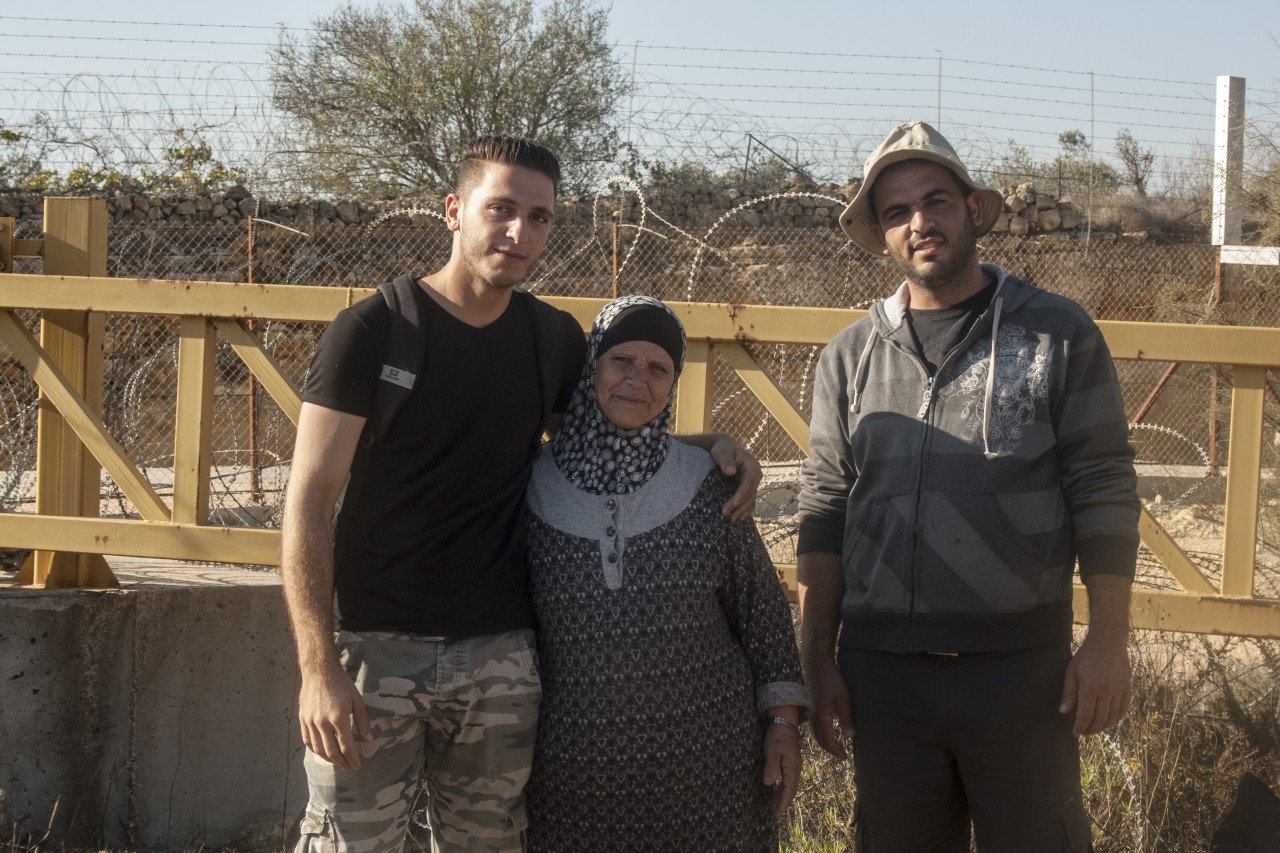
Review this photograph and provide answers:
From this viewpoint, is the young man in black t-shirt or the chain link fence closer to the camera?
the young man in black t-shirt

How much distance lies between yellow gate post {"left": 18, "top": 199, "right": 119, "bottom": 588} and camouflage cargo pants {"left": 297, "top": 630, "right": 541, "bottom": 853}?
2145 millimetres

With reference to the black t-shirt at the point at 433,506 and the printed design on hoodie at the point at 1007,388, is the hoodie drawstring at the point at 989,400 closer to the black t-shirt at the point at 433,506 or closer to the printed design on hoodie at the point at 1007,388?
the printed design on hoodie at the point at 1007,388

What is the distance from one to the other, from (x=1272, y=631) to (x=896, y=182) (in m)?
1.87

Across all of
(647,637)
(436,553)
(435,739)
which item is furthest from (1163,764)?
(436,553)

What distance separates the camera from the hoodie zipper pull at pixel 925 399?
2408 mm

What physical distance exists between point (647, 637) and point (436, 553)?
462 millimetres

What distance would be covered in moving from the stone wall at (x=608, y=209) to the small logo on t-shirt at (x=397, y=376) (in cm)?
1202

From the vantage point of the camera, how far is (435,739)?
2402mm

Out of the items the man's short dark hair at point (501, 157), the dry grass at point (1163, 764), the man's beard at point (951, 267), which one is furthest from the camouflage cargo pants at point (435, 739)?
the dry grass at point (1163, 764)

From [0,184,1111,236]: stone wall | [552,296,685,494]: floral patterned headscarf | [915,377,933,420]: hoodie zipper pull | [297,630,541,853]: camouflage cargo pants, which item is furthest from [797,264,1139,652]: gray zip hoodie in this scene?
[0,184,1111,236]: stone wall

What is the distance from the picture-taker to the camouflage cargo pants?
2.30 meters

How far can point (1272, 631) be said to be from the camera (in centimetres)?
330

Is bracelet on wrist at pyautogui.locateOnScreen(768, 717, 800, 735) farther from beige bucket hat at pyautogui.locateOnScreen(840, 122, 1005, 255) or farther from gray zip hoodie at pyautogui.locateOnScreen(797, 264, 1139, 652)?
beige bucket hat at pyautogui.locateOnScreen(840, 122, 1005, 255)

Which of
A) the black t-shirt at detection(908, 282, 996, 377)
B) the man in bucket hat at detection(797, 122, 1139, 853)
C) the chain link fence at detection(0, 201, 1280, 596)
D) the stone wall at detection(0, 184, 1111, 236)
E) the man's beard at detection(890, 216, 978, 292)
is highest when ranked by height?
the stone wall at detection(0, 184, 1111, 236)
